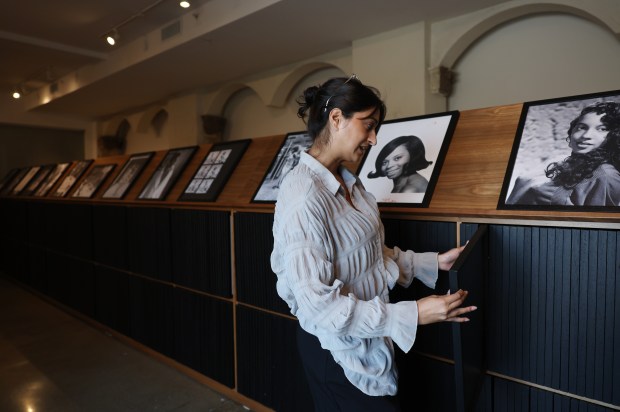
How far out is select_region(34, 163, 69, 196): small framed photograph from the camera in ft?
20.0

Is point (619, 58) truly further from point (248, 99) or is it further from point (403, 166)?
point (248, 99)

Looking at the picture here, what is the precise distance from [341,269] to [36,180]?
273 inches

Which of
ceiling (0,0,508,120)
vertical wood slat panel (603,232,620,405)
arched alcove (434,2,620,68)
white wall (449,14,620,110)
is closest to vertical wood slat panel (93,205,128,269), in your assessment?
ceiling (0,0,508,120)

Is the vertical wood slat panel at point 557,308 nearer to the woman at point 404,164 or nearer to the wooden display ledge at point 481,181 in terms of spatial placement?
the wooden display ledge at point 481,181

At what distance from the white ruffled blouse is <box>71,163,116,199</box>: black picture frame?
12.9 feet

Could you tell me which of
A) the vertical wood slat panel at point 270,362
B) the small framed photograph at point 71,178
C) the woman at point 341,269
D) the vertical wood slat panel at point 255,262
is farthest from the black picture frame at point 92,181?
the woman at point 341,269

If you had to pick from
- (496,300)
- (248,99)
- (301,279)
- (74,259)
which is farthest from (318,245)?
(248,99)

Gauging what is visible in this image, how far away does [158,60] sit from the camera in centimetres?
669

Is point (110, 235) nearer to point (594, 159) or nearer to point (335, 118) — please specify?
point (335, 118)

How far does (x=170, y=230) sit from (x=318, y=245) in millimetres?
2382

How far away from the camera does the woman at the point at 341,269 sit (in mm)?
1247

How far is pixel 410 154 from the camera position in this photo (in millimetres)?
2273

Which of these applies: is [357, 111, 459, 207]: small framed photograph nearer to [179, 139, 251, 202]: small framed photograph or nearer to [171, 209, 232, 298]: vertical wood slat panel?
[171, 209, 232, 298]: vertical wood slat panel

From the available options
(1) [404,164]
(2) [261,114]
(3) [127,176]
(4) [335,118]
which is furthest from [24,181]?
(4) [335,118]
